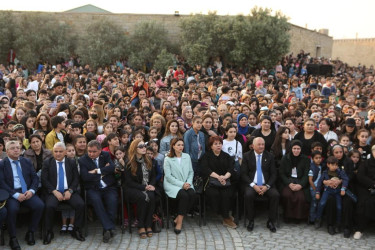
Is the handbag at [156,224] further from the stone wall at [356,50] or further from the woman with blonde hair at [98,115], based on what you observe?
the stone wall at [356,50]

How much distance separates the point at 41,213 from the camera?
20.5ft

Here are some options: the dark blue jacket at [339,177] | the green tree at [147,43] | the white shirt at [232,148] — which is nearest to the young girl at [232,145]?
the white shirt at [232,148]

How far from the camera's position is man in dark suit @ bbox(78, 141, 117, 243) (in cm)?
653

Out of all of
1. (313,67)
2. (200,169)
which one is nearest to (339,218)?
(200,169)

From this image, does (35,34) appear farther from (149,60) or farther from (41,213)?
(41,213)

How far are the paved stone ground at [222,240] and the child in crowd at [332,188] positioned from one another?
0.30 meters

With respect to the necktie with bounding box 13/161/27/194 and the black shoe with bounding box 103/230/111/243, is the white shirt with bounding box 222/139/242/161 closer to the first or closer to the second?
the black shoe with bounding box 103/230/111/243

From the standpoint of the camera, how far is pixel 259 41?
25.3 meters

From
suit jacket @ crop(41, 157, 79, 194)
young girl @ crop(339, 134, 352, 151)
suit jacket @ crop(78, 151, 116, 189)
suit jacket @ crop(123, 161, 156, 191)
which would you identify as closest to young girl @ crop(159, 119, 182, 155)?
suit jacket @ crop(123, 161, 156, 191)

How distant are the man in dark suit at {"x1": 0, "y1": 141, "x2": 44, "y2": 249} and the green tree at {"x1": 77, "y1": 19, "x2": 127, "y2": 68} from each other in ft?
68.0

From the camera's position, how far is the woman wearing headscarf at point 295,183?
711 centimetres

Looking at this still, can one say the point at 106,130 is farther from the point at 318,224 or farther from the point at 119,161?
the point at 318,224

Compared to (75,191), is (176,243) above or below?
below

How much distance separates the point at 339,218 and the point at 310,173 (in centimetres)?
84
